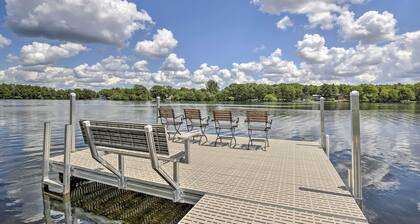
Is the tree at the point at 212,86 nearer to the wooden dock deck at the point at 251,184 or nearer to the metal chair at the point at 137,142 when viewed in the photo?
the wooden dock deck at the point at 251,184

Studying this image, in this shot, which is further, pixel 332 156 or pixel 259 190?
pixel 332 156

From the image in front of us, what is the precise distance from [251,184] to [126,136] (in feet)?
7.31

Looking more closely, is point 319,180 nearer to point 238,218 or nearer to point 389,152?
point 238,218

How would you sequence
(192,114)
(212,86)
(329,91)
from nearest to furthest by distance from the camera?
(192,114) < (329,91) < (212,86)

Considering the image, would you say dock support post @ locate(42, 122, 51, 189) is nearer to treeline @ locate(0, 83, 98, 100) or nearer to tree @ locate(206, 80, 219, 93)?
treeline @ locate(0, 83, 98, 100)

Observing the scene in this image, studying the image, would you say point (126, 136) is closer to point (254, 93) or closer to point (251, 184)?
point (251, 184)

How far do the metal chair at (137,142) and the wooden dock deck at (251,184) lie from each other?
58 centimetres

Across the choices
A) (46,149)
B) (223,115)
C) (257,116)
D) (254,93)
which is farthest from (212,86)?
(46,149)

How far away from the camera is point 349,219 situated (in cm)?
346

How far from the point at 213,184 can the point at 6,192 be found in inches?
194

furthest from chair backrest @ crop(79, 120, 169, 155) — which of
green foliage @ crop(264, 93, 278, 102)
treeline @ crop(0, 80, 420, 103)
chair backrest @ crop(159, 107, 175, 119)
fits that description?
green foliage @ crop(264, 93, 278, 102)

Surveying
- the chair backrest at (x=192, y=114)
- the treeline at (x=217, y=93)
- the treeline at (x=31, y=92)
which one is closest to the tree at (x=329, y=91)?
the treeline at (x=217, y=93)

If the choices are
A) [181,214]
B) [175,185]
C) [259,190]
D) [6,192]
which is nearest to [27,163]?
[6,192]

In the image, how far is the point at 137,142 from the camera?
4203mm
